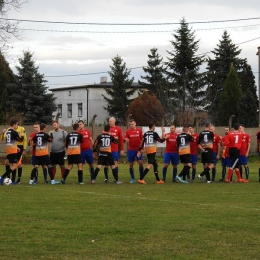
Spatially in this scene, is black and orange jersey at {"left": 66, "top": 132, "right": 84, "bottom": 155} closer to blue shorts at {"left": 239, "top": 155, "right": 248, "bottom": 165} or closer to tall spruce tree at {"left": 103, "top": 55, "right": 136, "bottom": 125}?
blue shorts at {"left": 239, "top": 155, "right": 248, "bottom": 165}

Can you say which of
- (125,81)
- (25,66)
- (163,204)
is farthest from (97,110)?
(163,204)

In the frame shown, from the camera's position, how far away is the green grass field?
32.2 ft

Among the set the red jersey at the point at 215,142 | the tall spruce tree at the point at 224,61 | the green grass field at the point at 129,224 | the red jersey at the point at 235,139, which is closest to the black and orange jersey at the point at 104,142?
the green grass field at the point at 129,224

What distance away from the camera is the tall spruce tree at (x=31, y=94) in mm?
58125

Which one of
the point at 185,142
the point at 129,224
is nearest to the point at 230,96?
the point at 185,142

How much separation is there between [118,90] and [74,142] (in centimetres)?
6003

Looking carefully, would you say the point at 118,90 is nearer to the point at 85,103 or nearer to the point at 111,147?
the point at 85,103

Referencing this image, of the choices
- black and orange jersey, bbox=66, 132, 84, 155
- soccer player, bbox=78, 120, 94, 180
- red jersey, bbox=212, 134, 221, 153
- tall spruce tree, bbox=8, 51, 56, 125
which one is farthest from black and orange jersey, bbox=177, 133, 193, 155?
tall spruce tree, bbox=8, 51, 56, 125

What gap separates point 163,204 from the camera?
616 inches

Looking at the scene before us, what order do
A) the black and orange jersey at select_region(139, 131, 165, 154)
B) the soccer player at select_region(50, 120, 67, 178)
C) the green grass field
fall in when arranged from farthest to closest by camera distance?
the black and orange jersey at select_region(139, 131, 165, 154) < the soccer player at select_region(50, 120, 67, 178) < the green grass field

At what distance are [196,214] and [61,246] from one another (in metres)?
4.26

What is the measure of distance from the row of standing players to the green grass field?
2.85 m

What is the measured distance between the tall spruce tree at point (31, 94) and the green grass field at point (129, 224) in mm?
39327

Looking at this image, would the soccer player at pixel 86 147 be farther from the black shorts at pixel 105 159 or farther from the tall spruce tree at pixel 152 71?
the tall spruce tree at pixel 152 71
